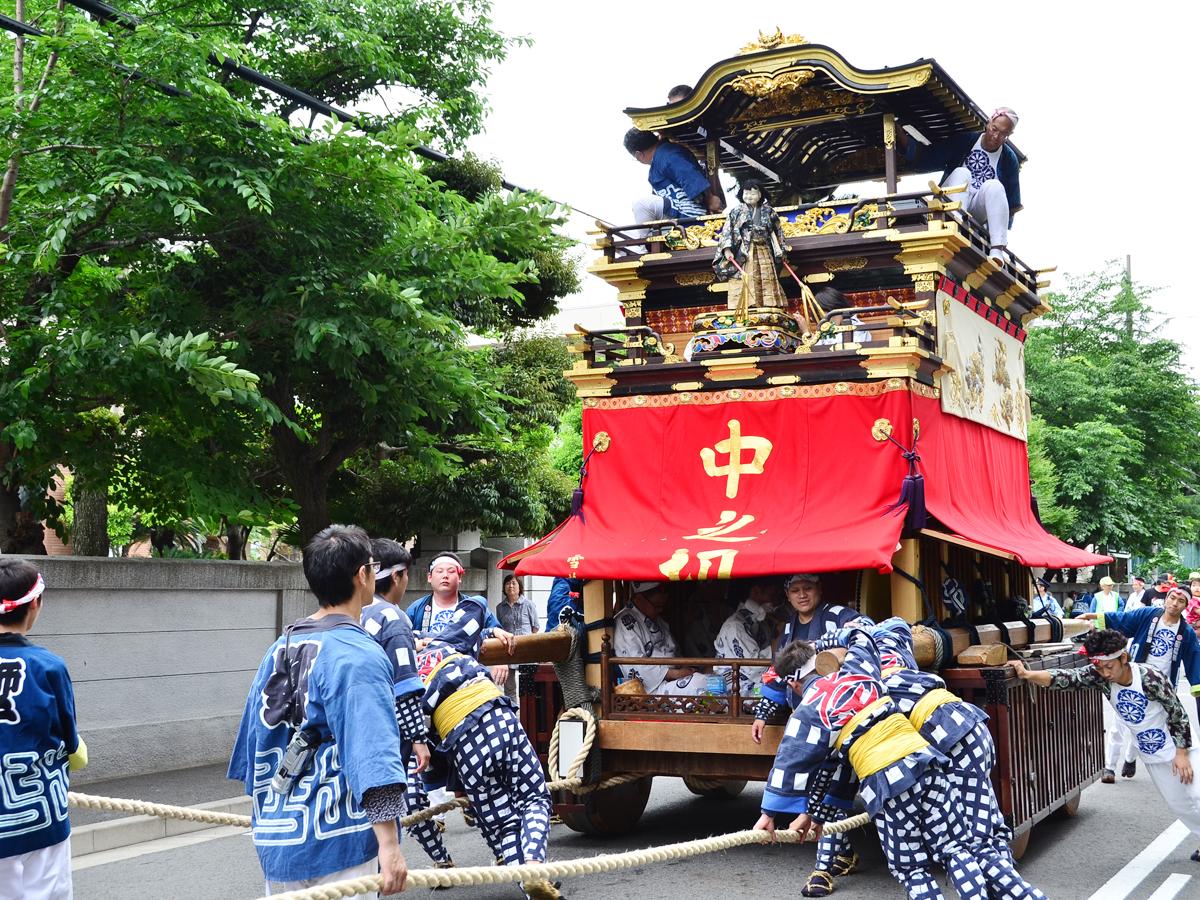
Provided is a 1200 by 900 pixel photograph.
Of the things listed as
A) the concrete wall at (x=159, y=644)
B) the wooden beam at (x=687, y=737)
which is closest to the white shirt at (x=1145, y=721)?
the wooden beam at (x=687, y=737)

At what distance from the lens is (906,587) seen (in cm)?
798

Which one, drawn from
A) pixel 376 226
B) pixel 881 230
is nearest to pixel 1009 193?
pixel 881 230

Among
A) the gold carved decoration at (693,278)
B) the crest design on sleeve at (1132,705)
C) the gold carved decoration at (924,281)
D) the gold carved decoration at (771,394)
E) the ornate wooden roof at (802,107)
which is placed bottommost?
the crest design on sleeve at (1132,705)

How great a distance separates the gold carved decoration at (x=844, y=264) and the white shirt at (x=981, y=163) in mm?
1801

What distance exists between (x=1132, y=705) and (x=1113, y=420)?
26.0m

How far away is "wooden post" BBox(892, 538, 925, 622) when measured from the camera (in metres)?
7.95

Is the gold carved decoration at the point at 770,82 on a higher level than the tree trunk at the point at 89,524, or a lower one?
higher

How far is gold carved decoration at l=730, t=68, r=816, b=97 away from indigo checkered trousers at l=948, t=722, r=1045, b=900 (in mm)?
6348

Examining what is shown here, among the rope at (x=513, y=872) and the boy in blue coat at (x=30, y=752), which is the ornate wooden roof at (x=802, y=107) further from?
the boy in blue coat at (x=30, y=752)

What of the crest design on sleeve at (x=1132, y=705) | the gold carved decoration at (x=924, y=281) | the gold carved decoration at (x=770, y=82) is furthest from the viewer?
the gold carved decoration at (x=770, y=82)

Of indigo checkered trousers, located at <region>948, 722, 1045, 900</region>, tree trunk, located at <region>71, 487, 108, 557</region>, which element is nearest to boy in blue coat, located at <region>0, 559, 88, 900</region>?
indigo checkered trousers, located at <region>948, 722, 1045, 900</region>

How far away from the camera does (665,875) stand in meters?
7.57

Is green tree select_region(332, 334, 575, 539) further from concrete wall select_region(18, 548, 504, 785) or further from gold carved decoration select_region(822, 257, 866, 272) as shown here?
gold carved decoration select_region(822, 257, 866, 272)

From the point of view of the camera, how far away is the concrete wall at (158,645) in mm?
10820
